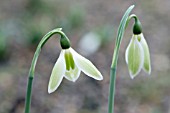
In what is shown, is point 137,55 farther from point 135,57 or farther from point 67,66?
point 67,66

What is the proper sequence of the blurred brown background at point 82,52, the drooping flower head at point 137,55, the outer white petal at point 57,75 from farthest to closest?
the blurred brown background at point 82,52 → the drooping flower head at point 137,55 → the outer white petal at point 57,75

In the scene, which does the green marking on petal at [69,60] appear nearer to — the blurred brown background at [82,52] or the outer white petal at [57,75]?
the outer white petal at [57,75]

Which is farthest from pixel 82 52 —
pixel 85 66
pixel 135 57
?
pixel 85 66

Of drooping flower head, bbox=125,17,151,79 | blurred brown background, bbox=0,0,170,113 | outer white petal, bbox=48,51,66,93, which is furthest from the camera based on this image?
blurred brown background, bbox=0,0,170,113

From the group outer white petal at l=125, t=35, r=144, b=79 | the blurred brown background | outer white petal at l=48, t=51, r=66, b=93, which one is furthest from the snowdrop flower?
the blurred brown background

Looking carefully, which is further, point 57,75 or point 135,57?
point 135,57

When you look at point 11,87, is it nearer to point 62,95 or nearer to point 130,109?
point 62,95

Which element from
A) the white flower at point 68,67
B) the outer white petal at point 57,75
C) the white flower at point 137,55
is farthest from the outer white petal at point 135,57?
the outer white petal at point 57,75

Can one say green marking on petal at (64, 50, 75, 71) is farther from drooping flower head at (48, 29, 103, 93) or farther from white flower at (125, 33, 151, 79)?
white flower at (125, 33, 151, 79)
